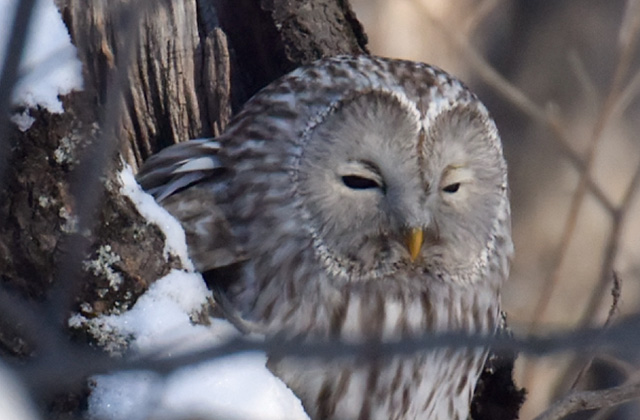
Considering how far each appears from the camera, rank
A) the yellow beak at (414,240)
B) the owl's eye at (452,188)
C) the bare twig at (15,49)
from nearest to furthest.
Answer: the bare twig at (15,49) < the yellow beak at (414,240) < the owl's eye at (452,188)

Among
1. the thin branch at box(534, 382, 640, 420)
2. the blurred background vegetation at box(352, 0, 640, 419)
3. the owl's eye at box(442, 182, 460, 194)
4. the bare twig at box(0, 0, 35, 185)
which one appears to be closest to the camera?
the bare twig at box(0, 0, 35, 185)

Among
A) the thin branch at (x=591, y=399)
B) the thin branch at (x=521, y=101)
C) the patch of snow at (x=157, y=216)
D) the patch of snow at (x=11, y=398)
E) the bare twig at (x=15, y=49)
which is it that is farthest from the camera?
the thin branch at (x=521, y=101)

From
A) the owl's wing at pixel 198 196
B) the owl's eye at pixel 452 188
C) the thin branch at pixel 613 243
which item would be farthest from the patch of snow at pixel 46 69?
the thin branch at pixel 613 243

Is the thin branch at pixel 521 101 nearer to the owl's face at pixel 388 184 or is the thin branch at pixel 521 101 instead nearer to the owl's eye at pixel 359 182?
the owl's face at pixel 388 184

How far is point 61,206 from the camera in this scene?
211 cm

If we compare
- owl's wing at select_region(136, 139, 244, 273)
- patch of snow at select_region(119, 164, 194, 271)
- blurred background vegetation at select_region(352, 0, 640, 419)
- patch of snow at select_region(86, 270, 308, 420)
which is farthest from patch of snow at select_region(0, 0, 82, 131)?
blurred background vegetation at select_region(352, 0, 640, 419)

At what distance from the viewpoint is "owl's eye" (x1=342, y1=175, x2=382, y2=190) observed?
102 inches

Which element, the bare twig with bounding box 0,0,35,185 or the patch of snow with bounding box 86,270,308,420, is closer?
the bare twig with bounding box 0,0,35,185

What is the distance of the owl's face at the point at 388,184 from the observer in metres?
2.57

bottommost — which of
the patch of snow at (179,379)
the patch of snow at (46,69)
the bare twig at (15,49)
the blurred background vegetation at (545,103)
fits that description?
the blurred background vegetation at (545,103)

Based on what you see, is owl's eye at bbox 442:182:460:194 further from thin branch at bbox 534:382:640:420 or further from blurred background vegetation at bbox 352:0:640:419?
blurred background vegetation at bbox 352:0:640:419

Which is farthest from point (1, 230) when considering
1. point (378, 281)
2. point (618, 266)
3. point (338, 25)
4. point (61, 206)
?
point (618, 266)

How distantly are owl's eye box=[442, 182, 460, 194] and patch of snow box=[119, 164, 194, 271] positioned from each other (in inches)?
24.7

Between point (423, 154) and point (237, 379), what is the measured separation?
2.33ft
